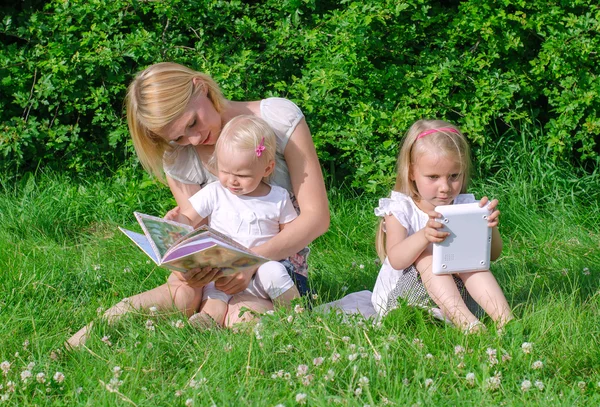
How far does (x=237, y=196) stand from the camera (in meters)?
3.83

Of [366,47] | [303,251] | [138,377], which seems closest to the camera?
[138,377]

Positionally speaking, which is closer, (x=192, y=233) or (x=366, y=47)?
(x=192, y=233)

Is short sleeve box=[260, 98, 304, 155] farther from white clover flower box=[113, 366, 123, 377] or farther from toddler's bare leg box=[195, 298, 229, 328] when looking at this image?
white clover flower box=[113, 366, 123, 377]

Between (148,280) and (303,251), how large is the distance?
0.82 metres

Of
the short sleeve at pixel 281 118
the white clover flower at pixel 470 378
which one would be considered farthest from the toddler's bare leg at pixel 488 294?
the short sleeve at pixel 281 118

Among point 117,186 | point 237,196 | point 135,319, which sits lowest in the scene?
point 117,186

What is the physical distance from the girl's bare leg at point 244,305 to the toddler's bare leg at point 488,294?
84cm

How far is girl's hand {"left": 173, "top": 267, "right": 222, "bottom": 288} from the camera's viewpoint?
345 cm

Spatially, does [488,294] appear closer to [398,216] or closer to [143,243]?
[398,216]

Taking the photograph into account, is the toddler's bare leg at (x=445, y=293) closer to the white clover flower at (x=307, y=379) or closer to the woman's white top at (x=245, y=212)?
the woman's white top at (x=245, y=212)

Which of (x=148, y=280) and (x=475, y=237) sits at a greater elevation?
(x=475, y=237)

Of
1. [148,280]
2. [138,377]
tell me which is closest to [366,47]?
[148,280]

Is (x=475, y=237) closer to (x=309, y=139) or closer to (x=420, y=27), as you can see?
(x=309, y=139)

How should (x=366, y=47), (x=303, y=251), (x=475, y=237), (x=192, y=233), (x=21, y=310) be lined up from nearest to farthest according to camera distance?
(x=192, y=233)
(x=475, y=237)
(x=21, y=310)
(x=303, y=251)
(x=366, y=47)
